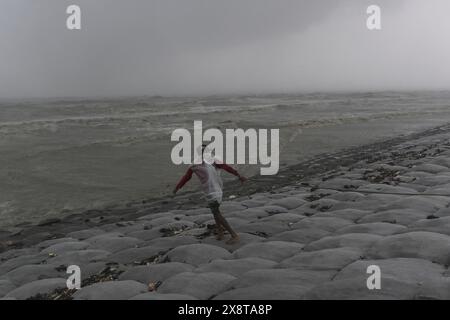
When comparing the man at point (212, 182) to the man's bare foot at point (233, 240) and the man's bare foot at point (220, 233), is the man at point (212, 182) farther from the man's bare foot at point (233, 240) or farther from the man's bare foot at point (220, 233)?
the man's bare foot at point (220, 233)

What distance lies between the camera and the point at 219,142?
27.6 m

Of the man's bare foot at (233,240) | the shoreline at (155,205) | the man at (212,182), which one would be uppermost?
the man at (212,182)

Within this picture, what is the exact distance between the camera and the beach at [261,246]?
6195 millimetres

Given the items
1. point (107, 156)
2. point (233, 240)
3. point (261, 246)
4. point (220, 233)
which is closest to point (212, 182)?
point (220, 233)

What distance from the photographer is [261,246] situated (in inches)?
315

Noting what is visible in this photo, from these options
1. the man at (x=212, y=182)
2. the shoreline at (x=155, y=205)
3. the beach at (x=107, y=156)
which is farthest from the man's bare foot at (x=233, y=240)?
the beach at (x=107, y=156)

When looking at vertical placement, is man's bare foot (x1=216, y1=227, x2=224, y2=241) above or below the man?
below

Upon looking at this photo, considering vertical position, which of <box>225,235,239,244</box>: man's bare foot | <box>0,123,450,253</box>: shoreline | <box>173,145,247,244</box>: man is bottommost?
<box>0,123,450,253</box>: shoreline

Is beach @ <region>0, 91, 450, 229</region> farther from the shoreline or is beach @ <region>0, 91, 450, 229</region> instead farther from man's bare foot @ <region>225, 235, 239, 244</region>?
man's bare foot @ <region>225, 235, 239, 244</region>

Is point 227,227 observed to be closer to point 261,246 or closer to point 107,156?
point 261,246

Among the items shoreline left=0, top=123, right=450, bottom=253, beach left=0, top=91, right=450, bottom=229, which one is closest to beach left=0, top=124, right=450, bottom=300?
shoreline left=0, top=123, right=450, bottom=253

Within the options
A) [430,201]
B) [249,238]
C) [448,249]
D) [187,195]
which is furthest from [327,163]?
[448,249]

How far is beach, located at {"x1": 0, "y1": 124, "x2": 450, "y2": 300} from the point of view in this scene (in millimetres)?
6195
